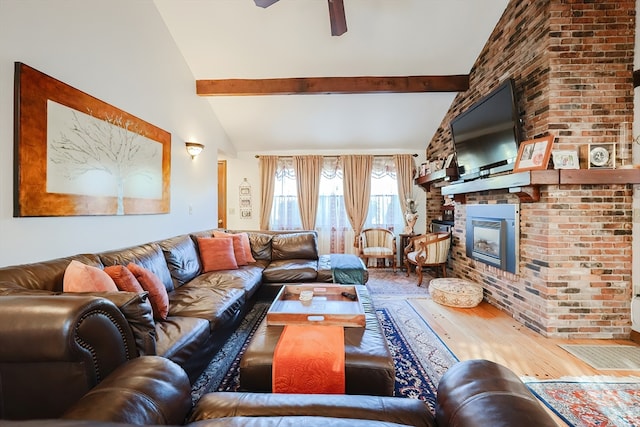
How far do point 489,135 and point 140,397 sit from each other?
354 centimetres

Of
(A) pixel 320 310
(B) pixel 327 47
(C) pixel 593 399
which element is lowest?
(C) pixel 593 399

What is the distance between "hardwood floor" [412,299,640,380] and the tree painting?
308 centimetres

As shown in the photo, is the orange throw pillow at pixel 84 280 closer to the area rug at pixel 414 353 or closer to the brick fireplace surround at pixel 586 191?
the area rug at pixel 414 353

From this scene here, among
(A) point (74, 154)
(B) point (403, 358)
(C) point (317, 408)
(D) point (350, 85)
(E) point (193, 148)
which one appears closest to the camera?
(C) point (317, 408)

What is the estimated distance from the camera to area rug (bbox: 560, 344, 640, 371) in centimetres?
204

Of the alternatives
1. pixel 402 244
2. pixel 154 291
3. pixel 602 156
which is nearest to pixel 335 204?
pixel 402 244

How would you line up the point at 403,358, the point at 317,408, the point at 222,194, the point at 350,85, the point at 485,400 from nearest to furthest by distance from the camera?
the point at 485,400, the point at 317,408, the point at 403,358, the point at 350,85, the point at 222,194

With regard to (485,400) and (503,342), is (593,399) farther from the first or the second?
(485,400)

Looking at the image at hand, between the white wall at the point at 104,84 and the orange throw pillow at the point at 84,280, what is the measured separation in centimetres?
42

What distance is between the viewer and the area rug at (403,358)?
1795mm

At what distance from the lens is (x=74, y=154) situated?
1983 mm

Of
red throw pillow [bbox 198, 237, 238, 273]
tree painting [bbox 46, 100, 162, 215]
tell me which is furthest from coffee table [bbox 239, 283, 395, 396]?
red throw pillow [bbox 198, 237, 238, 273]

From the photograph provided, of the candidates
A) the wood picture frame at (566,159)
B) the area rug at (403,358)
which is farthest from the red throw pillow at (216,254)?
the wood picture frame at (566,159)

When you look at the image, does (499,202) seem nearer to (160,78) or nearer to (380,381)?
(380,381)
